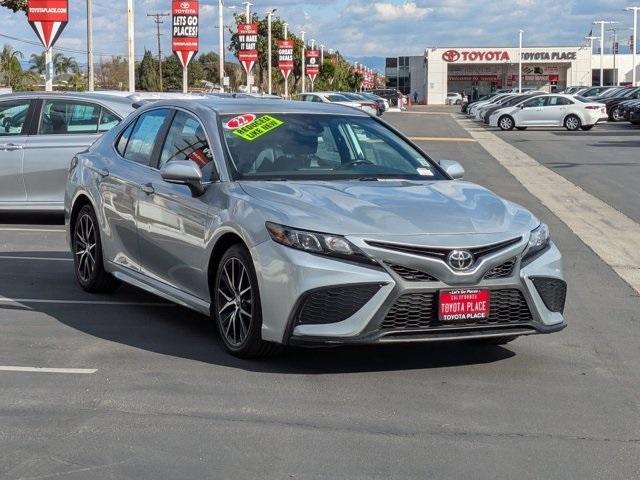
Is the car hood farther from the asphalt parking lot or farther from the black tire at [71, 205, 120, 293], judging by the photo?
the black tire at [71, 205, 120, 293]

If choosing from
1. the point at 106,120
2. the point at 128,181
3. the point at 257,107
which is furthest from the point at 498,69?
the point at 257,107

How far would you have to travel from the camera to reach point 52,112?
14016 millimetres

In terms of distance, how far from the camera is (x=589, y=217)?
16.1 meters

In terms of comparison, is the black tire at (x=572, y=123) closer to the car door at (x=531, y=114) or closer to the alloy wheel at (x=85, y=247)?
the car door at (x=531, y=114)

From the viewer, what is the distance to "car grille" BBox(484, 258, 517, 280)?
21.5 feet

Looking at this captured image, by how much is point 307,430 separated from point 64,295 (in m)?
4.28

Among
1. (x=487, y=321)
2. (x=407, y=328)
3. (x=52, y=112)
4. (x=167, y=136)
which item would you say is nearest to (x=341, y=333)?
(x=407, y=328)

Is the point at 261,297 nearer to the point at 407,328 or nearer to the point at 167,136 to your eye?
the point at 407,328

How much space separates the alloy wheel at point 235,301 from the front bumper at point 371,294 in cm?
28

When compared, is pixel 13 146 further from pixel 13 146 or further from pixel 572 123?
pixel 572 123

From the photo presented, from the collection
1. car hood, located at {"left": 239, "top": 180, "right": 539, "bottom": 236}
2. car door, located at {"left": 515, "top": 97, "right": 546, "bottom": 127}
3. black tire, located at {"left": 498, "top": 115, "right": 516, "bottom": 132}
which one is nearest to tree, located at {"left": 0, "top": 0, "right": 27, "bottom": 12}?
black tire, located at {"left": 498, "top": 115, "right": 516, "bottom": 132}

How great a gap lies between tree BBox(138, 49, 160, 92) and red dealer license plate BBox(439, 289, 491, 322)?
331 feet

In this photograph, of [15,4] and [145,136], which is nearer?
[145,136]

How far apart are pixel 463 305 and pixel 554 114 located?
140 ft
